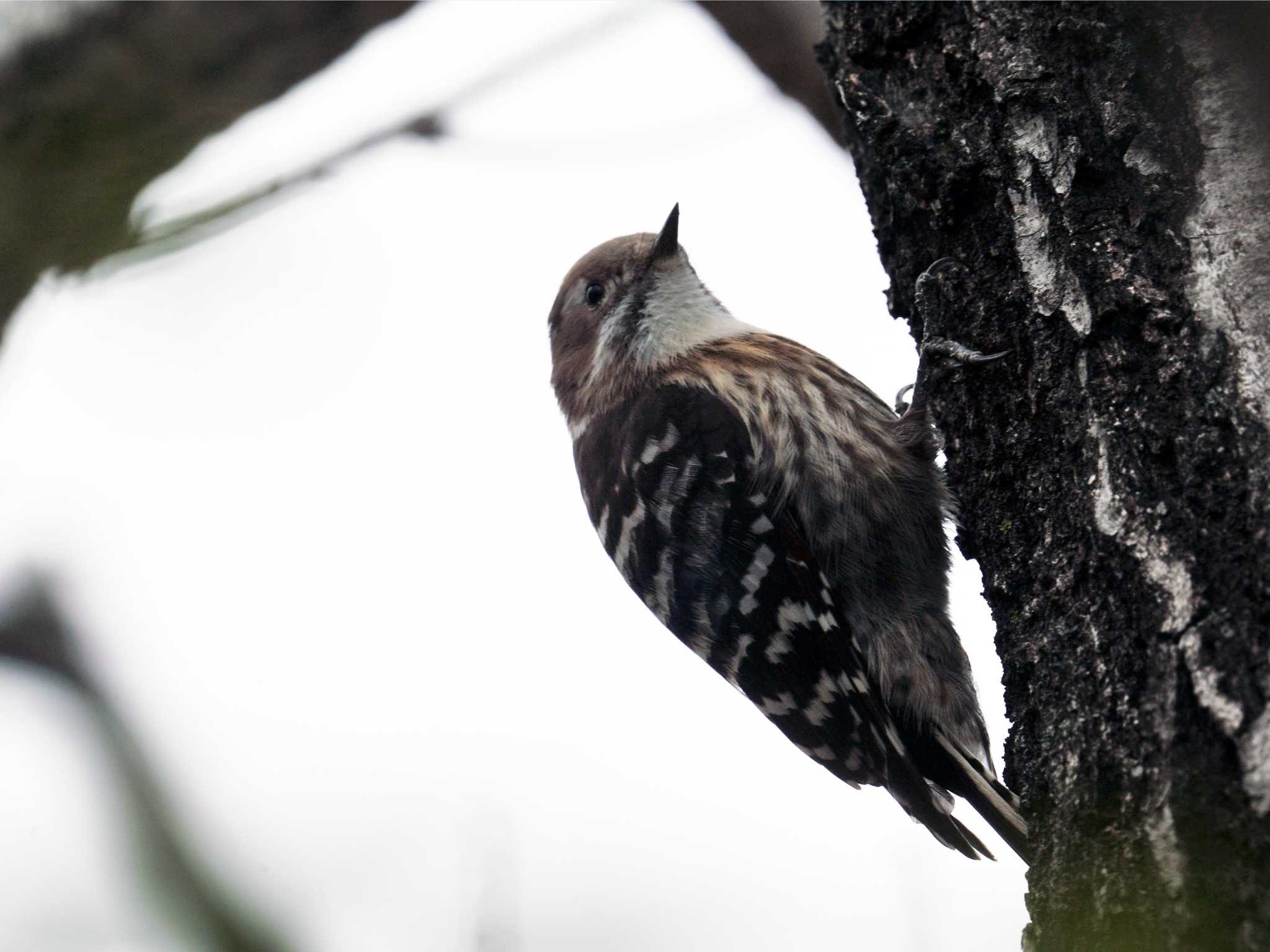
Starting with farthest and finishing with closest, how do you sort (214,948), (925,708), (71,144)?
(925,708) < (71,144) < (214,948)

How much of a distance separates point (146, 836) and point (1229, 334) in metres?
1.80

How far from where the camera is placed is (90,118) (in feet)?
5.64

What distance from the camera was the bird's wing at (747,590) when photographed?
3.41m

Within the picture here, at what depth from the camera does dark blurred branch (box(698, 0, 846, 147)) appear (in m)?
3.09

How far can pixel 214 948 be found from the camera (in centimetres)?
146

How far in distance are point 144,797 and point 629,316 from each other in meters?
2.76

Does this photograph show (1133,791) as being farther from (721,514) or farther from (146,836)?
(721,514)

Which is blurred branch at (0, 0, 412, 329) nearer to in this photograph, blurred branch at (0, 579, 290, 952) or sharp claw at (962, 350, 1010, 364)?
blurred branch at (0, 579, 290, 952)

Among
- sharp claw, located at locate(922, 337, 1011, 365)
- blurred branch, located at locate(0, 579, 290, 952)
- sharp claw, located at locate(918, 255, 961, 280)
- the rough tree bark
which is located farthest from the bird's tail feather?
blurred branch, located at locate(0, 579, 290, 952)

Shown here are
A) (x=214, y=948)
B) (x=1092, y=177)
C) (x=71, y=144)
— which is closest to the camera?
(x=214, y=948)

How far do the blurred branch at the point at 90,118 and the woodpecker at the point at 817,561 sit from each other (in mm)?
2020

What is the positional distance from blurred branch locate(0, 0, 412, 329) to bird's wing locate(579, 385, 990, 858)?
2002mm

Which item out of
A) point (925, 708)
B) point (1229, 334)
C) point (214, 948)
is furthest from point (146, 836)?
point (925, 708)

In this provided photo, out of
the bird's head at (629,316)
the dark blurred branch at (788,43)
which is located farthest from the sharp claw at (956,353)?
the bird's head at (629,316)
